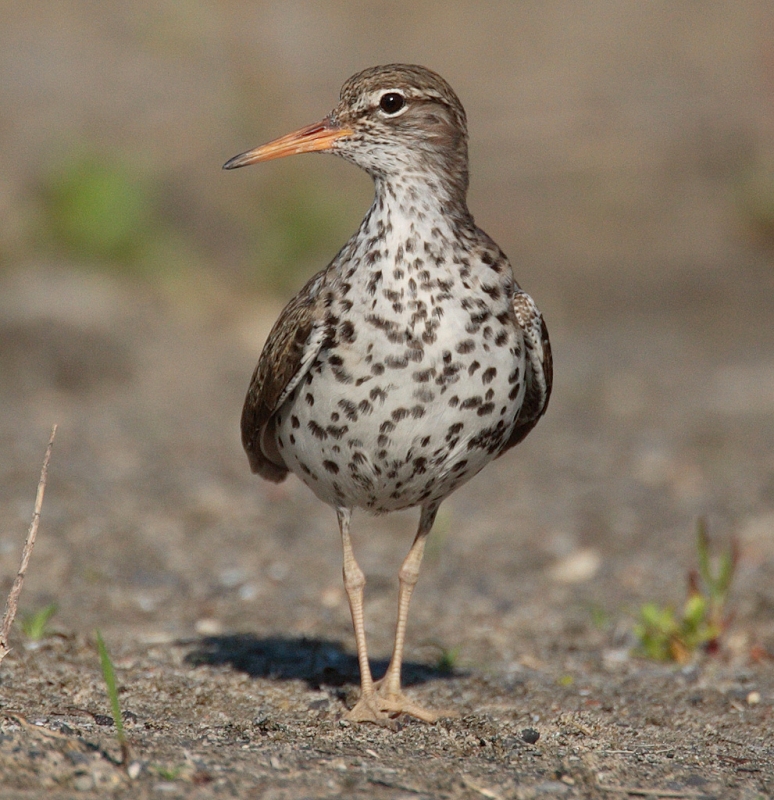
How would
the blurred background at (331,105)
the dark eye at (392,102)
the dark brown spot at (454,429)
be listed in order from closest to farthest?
1. the dark brown spot at (454,429)
2. the dark eye at (392,102)
3. the blurred background at (331,105)

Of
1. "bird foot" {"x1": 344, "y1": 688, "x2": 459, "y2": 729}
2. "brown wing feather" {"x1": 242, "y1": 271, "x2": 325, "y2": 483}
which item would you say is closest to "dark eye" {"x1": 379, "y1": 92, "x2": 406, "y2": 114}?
"brown wing feather" {"x1": 242, "y1": 271, "x2": 325, "y2": 483}

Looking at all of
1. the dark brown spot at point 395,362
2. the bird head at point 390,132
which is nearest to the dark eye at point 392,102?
the bird head at point 390,132

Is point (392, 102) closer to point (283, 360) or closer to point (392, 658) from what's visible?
point (283, 360)

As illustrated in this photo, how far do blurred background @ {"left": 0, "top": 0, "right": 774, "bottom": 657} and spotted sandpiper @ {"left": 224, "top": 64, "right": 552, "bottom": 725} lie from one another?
2079 mm

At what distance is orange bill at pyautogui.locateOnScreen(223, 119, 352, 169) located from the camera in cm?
558

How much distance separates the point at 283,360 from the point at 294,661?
1.77 metres

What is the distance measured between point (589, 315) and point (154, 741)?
9.34m

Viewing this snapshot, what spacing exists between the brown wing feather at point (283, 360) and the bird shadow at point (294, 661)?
1.10m

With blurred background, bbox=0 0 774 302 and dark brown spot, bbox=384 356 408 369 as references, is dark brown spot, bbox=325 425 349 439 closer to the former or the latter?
dark brown spot, bbox=384 356 408 369

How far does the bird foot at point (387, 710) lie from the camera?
5.46 metres

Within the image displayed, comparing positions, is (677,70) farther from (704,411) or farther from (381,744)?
(381,744)

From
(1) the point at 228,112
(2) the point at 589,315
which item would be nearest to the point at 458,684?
(2) the point at 589,315

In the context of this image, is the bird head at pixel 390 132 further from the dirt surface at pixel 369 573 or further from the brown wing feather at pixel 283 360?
the dirt surface at pixel 369 573

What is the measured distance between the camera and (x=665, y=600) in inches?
309
